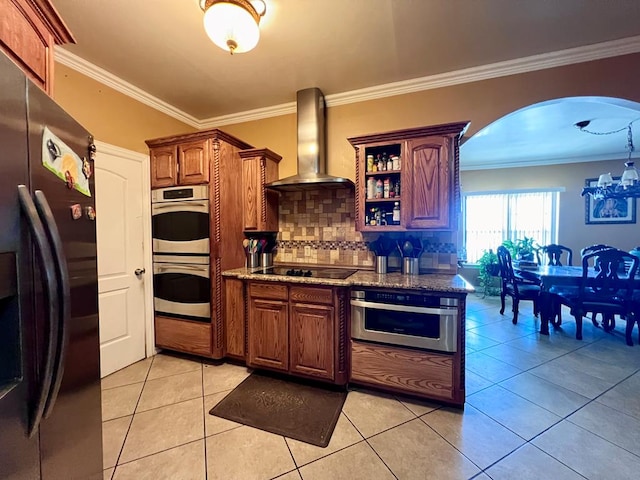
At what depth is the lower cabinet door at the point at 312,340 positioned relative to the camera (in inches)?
87.2

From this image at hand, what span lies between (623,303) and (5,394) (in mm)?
4930

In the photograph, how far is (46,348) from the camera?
2.66ft

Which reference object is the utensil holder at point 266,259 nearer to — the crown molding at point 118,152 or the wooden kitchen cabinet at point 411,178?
the wooden kitchen cabinet at point 411,178

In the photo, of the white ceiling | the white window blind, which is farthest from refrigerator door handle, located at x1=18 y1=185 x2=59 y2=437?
the white window blind

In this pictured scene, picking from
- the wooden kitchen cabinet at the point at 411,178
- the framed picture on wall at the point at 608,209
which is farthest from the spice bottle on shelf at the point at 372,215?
the framed picture on wall at the point at 608,209

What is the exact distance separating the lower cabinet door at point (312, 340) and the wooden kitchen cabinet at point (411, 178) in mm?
896

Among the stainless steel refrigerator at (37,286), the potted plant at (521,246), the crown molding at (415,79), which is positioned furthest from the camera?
the potted plant at (521,246)

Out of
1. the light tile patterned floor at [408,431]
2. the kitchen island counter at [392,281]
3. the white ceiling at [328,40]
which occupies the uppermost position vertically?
the white ceiling at [328,40]

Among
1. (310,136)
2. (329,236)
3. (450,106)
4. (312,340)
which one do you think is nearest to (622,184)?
(450,106)

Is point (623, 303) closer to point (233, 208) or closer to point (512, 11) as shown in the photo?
point (512, 11)

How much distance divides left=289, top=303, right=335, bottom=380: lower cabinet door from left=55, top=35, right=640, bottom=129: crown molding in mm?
2195

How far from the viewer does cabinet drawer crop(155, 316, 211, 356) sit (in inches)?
105

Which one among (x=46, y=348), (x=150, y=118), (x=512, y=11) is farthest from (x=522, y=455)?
(x=150, y=118)

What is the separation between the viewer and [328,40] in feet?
6.84
